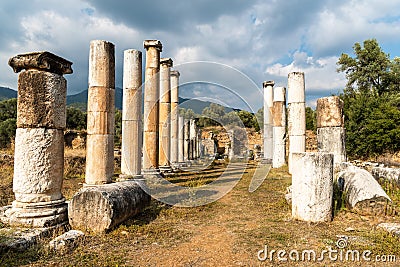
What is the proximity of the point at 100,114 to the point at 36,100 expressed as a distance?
3.17 m

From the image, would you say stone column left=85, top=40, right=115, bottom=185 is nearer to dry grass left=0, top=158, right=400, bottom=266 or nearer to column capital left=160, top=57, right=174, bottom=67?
dry grass left=0, top=158, right=400, bottom=266

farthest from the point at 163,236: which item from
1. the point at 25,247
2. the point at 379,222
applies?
the point at 379,222

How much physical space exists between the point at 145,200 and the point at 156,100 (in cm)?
598

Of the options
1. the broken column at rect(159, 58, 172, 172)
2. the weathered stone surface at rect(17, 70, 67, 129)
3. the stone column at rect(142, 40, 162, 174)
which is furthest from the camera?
the broken column at rect(159, 58, 172, 172)

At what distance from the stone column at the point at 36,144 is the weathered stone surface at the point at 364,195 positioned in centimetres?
635

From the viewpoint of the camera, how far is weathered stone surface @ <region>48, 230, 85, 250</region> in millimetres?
5234

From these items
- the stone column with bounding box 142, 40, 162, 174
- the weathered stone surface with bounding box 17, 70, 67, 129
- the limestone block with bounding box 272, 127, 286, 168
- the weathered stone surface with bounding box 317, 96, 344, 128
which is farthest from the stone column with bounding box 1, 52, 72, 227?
the limestone block with bounding box 272, 127, 286, 168

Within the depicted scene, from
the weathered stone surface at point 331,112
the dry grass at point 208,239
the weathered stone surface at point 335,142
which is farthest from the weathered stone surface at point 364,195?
the weathered stone surface at point 331,112

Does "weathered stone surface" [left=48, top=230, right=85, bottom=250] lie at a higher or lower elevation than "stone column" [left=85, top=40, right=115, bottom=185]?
lower

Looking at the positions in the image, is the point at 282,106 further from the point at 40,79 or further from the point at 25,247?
the point at 25,247

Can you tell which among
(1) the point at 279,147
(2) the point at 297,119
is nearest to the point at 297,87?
(2) the point at 297,119

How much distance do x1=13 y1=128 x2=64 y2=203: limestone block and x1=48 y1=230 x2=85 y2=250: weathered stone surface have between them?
1.09 meters

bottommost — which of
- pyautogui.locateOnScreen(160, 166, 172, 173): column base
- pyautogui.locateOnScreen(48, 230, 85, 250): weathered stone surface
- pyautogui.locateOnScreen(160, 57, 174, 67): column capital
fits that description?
pyautogui.locateOnScreen(48, 230, 85, 250): weathered stone surface

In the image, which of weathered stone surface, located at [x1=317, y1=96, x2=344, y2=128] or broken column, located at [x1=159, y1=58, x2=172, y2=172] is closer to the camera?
weathered stone surface, located at [x1=317, y1=96, x2=344, y2=128]
